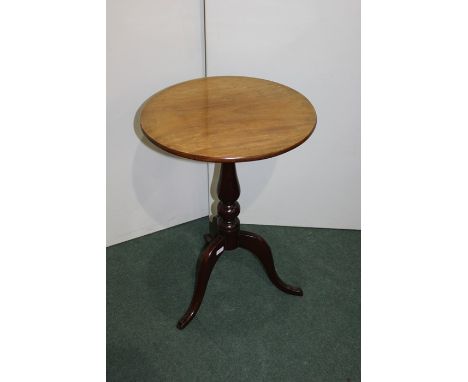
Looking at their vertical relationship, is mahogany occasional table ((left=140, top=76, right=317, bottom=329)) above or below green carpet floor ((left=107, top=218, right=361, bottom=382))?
above

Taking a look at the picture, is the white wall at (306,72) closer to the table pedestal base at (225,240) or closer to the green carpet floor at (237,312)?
the green carpet floor at (237,312)

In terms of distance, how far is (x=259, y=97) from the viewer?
1764 millimetres

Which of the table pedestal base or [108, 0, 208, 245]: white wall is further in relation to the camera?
[108, 0, 208, 245]: white wall

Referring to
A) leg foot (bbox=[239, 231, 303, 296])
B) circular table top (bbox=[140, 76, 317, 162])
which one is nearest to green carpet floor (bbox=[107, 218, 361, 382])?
leg foot (bbox=[239, 231, 303, 296])

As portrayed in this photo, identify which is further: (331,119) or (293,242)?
(293,242)

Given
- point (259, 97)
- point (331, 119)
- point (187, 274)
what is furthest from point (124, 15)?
point (187, 274)

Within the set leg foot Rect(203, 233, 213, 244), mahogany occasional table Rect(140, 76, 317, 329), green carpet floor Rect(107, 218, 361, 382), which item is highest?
mahogany occasional table Rect(140, 76, 317, 329)

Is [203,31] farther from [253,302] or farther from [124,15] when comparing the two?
[253,302]

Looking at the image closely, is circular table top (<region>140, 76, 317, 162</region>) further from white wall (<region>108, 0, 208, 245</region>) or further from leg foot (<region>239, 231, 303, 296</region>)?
leg foot (<region>239, 231, 303, 296</region>)

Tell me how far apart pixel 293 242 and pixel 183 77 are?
0.99 m

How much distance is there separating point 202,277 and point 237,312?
235mm

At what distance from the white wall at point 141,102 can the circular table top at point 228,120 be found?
260mm

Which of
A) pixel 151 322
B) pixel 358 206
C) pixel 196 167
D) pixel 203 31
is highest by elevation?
pixel 203 31

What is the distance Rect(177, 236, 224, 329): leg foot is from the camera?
6.17 ft
